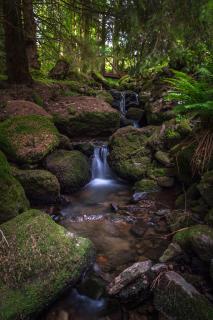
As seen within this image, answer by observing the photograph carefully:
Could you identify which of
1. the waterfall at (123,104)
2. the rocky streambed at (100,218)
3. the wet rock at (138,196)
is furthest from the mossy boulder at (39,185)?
the waterfall at (123,104)

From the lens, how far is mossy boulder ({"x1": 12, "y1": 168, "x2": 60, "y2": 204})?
227 inches

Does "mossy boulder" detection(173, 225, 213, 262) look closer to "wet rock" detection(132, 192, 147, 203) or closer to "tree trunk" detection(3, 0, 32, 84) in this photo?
"wet rock" detection(132, 192, 147, 203)

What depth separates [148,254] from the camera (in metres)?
4.46

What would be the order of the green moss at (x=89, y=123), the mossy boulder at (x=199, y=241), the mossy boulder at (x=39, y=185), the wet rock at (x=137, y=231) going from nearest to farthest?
the mossy boulder at (x=199, y=241), the wet rock at (x=137, y=231), the mossy boulder at (x=39, y=185), the green moss at (x=89, y=123)

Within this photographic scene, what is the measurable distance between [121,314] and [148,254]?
3.85 feet

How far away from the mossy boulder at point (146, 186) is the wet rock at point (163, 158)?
1.70ft

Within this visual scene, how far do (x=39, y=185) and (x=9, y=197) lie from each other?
1.12 metres

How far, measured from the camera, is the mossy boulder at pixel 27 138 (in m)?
6.29

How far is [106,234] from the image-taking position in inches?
198

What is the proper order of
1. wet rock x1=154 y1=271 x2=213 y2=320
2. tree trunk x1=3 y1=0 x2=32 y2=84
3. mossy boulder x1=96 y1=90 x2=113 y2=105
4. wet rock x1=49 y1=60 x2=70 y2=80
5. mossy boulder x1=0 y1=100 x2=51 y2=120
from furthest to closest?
wet rock x1=49 y1=60 x2=70 y2=80
mossy boulder x1=96 y1=90 x2=113 y2=105
tree trunk x1=3 y1=0 x2=32 y2=84
mossy boulder x1=0 y1=100 x2=51 y2=120
wet rock x1=154 y1=271 x2=213 y2=320

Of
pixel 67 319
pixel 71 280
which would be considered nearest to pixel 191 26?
pixel 71 280

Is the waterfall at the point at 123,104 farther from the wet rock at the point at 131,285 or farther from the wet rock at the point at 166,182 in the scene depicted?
the wet rock at the point at 131,285

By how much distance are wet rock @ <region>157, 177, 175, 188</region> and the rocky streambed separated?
0.02 metres

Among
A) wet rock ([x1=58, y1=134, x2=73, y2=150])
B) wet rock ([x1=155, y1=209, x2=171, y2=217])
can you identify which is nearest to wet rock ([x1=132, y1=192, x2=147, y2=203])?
wet rock ([x1=155, y1=209, x2=171, y2=217])
